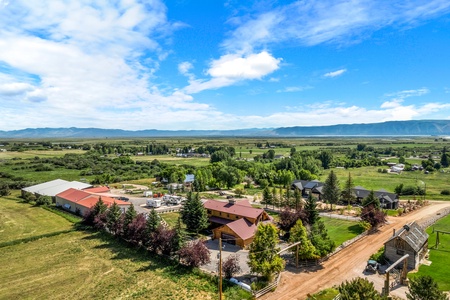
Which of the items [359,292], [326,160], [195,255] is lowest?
[326,160]

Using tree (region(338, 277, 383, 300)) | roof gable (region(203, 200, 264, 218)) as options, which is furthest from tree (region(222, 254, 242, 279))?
roof gable (region(203, 200, 264, 218))

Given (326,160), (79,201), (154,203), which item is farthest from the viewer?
(326,160)

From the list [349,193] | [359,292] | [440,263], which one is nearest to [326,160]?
[349,193]

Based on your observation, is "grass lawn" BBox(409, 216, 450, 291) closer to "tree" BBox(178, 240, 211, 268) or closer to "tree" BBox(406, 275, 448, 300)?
"tree" BBox(406, 275, 448, 300)

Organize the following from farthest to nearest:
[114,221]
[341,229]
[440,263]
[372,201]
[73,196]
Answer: [73,196] < [372,201] < [341,229] < [114,221] < [440,263]

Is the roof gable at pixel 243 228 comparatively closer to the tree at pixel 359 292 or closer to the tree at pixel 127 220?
the tree at pixel 127 220

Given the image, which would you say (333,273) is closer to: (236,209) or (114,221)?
(236,209)

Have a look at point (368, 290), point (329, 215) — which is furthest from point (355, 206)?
point (368, 290)
